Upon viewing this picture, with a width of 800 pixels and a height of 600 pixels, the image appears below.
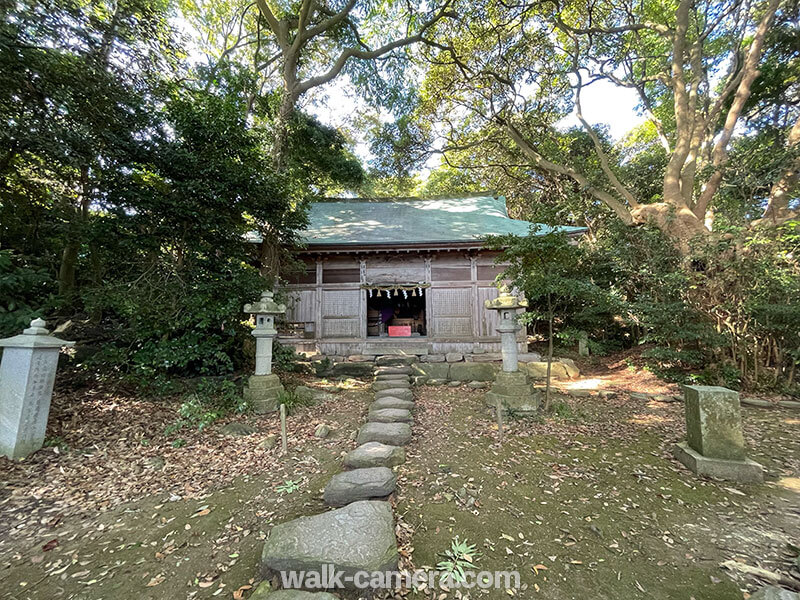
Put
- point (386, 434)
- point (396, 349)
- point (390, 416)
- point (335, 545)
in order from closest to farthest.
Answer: point (335, 545) < point (386, 434) < point (390, 416) < point (396, 349)

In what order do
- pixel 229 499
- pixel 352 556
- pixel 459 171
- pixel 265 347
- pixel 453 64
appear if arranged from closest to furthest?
pixel 352 556
pixel 229 499
pixel 265 347
pixel 453 64
pixel 459 171

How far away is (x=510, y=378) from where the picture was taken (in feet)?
17.8

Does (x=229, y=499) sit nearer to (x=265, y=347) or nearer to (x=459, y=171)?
(x=265, y=347)

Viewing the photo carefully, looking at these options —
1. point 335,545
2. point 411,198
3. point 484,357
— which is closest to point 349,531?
point 335,545

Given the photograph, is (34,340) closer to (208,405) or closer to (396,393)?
(208,405)

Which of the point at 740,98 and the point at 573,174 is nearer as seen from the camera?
the point at 740,98

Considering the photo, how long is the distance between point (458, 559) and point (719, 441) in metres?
3.34

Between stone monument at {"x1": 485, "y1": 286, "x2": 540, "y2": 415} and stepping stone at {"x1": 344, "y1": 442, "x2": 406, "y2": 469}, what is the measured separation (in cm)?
228

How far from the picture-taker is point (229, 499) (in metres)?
2.97

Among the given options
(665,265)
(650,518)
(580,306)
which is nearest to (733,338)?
(665,265)

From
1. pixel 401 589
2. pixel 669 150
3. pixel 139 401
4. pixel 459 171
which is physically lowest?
pixel 401 589

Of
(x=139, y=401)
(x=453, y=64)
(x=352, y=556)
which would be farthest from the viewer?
(x=453, y=64)

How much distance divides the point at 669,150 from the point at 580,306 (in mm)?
5739

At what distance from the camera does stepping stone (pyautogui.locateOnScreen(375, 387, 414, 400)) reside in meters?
5.81
